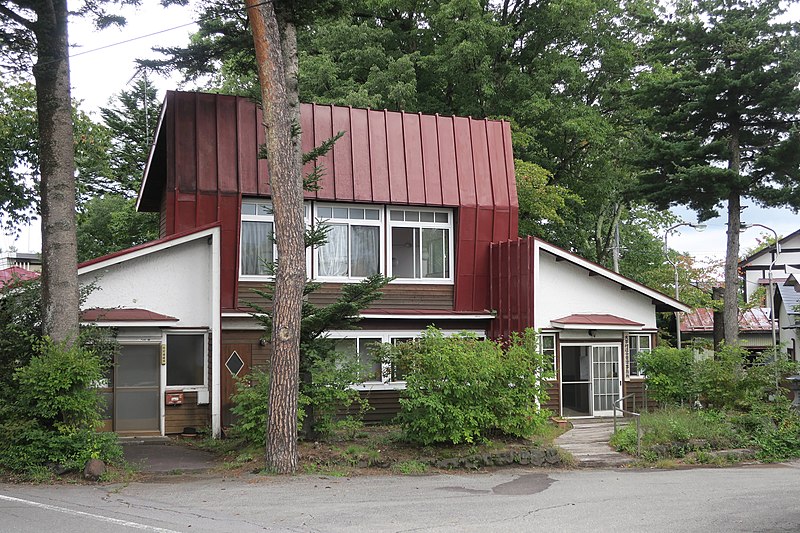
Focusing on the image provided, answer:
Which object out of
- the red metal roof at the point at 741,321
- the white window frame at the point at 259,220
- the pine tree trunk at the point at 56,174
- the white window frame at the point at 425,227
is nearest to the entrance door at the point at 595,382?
the white window frame at the point at 425,227

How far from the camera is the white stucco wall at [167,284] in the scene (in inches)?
719

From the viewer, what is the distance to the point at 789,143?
2352 cm

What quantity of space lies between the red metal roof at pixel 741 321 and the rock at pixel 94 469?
35235 mm

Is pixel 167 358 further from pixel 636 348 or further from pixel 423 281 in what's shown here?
pixel 636 348

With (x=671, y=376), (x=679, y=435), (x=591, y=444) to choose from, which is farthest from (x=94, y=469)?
(x=671, y=376)

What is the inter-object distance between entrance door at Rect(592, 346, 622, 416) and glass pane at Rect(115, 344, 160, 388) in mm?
11357

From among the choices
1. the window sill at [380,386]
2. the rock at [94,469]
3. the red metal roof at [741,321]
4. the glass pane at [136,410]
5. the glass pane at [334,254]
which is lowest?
the rock at [94,469]

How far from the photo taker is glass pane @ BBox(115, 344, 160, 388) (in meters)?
18.7

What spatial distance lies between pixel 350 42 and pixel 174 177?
47.6 feet

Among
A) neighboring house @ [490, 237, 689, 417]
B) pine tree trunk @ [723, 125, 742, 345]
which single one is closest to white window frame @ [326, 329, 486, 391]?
neighboring house @ [490, 237, 689, 417]

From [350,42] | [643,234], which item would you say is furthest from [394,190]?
[643,234]

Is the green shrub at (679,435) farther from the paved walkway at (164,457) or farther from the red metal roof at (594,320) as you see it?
the paved walkway at (164,457)

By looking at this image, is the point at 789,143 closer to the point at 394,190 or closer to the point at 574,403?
the point at 574,403

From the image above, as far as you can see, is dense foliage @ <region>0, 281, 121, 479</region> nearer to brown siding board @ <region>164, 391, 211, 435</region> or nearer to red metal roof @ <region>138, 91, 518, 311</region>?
brown siding board @ <region>164, 391, 211, 435</region>
